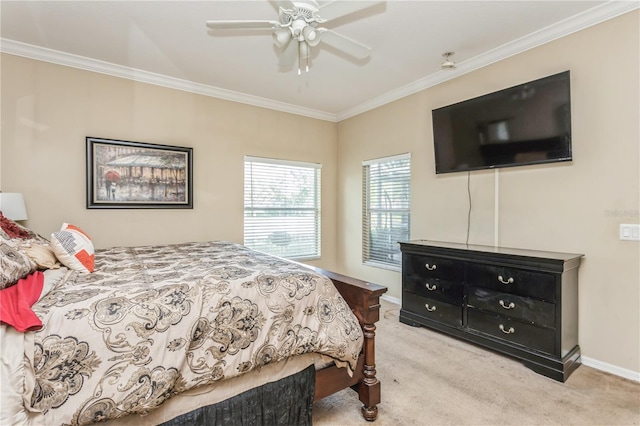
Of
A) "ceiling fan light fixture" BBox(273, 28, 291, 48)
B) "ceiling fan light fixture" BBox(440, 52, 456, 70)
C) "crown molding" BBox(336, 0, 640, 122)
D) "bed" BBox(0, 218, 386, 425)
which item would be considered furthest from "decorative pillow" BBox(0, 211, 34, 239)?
"crown molding" BBox(336, 0, 640, 122)

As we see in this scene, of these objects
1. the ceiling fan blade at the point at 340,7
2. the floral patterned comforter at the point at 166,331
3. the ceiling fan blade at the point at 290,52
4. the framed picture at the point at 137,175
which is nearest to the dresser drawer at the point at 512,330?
the floral patterned comforter at the point at 166,331

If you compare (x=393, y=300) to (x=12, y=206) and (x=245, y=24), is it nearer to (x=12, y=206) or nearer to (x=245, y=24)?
(x=245, y=24)

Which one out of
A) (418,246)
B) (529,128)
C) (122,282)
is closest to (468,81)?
(529,128)

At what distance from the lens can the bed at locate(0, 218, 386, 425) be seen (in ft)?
3.74

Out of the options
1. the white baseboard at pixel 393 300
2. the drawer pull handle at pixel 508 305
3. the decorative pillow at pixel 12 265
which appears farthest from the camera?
the white baseboard at pixel 393 300

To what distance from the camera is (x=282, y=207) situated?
452 cm

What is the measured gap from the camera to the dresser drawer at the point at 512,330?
90.6 inches

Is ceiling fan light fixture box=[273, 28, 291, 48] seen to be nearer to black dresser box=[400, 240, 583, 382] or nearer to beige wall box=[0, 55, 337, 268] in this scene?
beige wall box=[0, 55, 337, 268]

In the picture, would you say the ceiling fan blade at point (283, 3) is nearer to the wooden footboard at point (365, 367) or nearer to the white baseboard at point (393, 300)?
the wooden footboard at point (365, 367)

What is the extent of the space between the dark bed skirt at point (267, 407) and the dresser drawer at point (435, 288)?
5.72 ft

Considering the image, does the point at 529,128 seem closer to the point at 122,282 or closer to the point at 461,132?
the point at 461,132

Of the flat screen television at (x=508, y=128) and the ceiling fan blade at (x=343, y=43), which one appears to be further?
the flat screen television at (x=508, y=128)

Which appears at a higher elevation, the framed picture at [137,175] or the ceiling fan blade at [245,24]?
the ceiling fan blade at [245,24]

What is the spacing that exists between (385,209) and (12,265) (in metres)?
3.66
